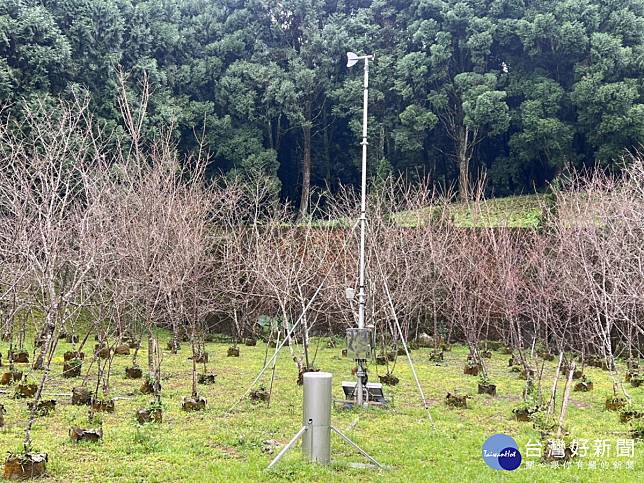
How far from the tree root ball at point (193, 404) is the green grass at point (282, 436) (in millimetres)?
114

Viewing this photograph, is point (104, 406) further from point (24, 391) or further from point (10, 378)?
point (10, 378)

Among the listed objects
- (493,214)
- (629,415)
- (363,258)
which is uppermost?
(493,214)

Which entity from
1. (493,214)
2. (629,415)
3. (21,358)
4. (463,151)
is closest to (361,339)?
(629,415)

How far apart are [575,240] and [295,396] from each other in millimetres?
5370

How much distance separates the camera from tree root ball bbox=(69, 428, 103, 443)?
5805mm

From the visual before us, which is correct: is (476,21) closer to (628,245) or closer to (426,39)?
(426,39)

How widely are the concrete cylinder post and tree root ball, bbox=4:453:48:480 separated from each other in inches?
82.9

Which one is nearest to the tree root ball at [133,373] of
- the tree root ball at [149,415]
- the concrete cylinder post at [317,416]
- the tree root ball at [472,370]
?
the tree root ball at [149,415]

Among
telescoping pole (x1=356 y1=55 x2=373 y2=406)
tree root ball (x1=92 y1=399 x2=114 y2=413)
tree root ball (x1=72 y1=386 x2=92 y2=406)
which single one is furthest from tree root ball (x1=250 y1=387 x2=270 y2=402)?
tree root ball (x1=72 y1=386 x2=92 y2=406)

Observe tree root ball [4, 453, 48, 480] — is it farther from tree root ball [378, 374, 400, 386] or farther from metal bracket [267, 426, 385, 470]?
tree root ball [378, 374, 400, 386]

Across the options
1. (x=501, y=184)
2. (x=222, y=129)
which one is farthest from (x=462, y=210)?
(x=222, y=129)

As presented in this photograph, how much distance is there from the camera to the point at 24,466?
187 inches

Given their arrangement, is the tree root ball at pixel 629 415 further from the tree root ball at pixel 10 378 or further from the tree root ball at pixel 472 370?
the tree root ball at pixel 10 378

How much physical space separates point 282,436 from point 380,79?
19.4 m
